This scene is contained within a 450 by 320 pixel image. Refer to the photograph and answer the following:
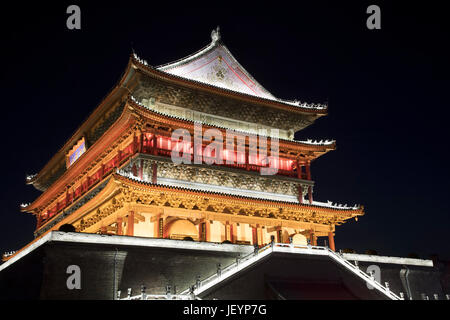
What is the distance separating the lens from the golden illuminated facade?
2655 cm

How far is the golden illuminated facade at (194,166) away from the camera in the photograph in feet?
87.1

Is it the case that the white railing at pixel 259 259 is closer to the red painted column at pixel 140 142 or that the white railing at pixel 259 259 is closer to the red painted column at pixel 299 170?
the red painted column at pixel 140 142

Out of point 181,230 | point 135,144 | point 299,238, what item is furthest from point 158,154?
point 299,238

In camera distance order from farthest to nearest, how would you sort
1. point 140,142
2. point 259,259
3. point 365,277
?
point 140,142
point 365,277
point 259,259

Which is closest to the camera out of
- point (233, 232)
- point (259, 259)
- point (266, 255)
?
point (259, 259)

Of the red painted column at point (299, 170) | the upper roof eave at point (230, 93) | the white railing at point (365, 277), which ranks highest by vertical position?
the upper roof eave at point (230, 93)

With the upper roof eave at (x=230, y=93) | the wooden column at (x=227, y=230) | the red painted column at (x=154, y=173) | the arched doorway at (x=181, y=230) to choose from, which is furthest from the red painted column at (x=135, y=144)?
the wooden column at (x=227, y=230)

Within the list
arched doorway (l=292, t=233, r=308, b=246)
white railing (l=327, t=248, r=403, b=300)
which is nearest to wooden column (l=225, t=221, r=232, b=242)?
arched doorway (l=292, t=233, r=308, b=246)

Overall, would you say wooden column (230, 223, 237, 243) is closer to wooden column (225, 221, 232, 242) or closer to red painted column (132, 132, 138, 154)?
wooden column (225, 221, 232, 242)

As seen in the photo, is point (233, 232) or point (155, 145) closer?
point (155, 145)

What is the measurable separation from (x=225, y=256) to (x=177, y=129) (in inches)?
409

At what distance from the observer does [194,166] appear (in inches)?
1128

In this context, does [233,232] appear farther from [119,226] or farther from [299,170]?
[119,226]
